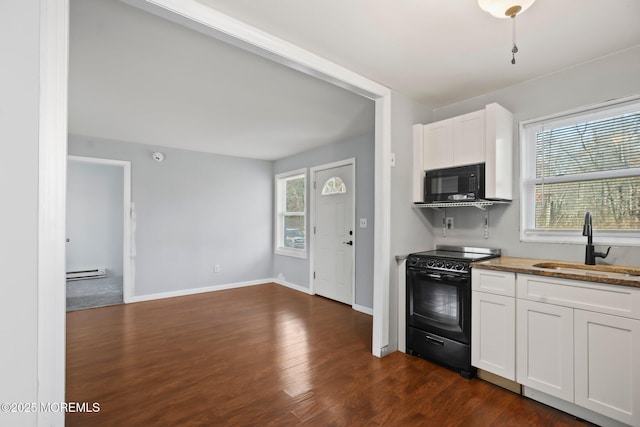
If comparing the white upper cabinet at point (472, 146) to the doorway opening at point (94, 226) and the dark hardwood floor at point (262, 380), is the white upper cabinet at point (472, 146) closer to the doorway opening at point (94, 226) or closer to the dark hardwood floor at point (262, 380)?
the dark hardwood floor at point (262, 380)

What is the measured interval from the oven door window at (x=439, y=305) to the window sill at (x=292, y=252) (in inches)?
106

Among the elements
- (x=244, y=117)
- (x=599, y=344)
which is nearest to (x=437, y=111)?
(x=244, y=117)

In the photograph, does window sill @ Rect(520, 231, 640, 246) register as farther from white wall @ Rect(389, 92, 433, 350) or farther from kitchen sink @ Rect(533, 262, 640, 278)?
Answer: white wall @ Rect(389, 92, 433, 350)

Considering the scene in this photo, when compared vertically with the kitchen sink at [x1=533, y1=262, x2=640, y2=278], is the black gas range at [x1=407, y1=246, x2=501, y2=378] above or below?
below

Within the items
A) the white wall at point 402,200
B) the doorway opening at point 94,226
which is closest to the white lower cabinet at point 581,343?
the white wall at point 402,200

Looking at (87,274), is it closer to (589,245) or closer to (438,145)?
(438,145)

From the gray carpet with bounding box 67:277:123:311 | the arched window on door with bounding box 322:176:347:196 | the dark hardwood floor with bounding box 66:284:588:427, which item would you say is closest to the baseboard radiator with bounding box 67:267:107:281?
the gray carpet with bounding box 67:277:123:311

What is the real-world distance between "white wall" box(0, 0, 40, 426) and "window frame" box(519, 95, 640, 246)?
3.33m

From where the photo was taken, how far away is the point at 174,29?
1.97 meters

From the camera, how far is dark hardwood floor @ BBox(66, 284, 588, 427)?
1.94 m

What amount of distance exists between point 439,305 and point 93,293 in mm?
5434

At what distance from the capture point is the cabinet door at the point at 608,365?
5.62 feet

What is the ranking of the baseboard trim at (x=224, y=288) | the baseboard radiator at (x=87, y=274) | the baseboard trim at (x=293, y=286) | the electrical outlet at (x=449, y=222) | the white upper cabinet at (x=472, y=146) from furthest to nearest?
1. the baseboard radiator at (x=87, y=274)
2. the baseboard trim at (x=293, y=286)
3. the baseboard trim at (x=224, y=288)
4. the electrical outlet at (x=449, y=222)
5. the white upper cabinet at (x=472, y=146)

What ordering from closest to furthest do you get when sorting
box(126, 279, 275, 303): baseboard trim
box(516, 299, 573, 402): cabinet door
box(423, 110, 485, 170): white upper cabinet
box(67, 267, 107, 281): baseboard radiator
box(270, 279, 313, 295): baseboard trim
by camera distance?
Result: box(516, 299, 573, 402): cabinet door → box(423, 110, 485, 170): white upper cabinet → box(126, 279, 275, 303): baseboard trim → box(270, 279, 313, 295): baseboard trim → box(67, 267, 107, 281): baseboard radiator
